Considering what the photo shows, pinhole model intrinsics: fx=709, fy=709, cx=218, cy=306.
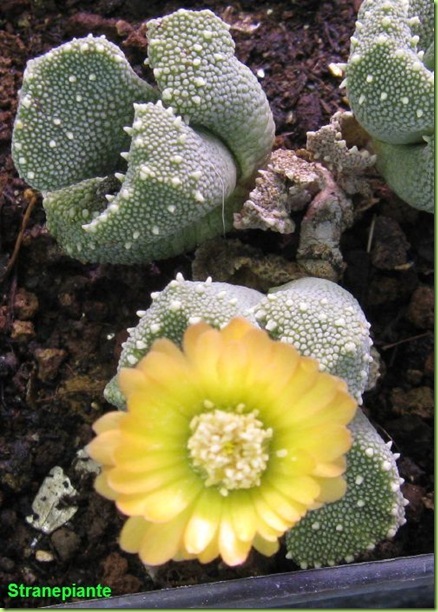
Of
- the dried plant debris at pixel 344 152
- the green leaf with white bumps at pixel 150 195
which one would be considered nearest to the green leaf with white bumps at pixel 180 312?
the green leaf with white bumps at pixel 150 195

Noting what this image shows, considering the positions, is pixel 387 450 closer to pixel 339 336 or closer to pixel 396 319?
pixel 339 336

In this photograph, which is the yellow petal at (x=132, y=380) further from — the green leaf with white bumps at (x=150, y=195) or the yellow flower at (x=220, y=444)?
the green leaf with white bumps at (x=150, y=195)

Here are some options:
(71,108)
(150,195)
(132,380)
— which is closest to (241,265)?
(150,195)

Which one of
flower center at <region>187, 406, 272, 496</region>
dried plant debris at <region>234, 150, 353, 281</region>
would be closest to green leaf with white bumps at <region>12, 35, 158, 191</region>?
dried plant debris at <region>234, 150, 353, 281</region>

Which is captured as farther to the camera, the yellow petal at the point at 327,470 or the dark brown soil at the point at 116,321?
the dark brown soil at the point at 116,321

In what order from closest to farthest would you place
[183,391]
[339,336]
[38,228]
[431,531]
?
[183,391], [339,336], [431,531], [38,228]

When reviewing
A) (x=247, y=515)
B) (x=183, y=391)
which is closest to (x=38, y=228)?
(x=183, y=391)
